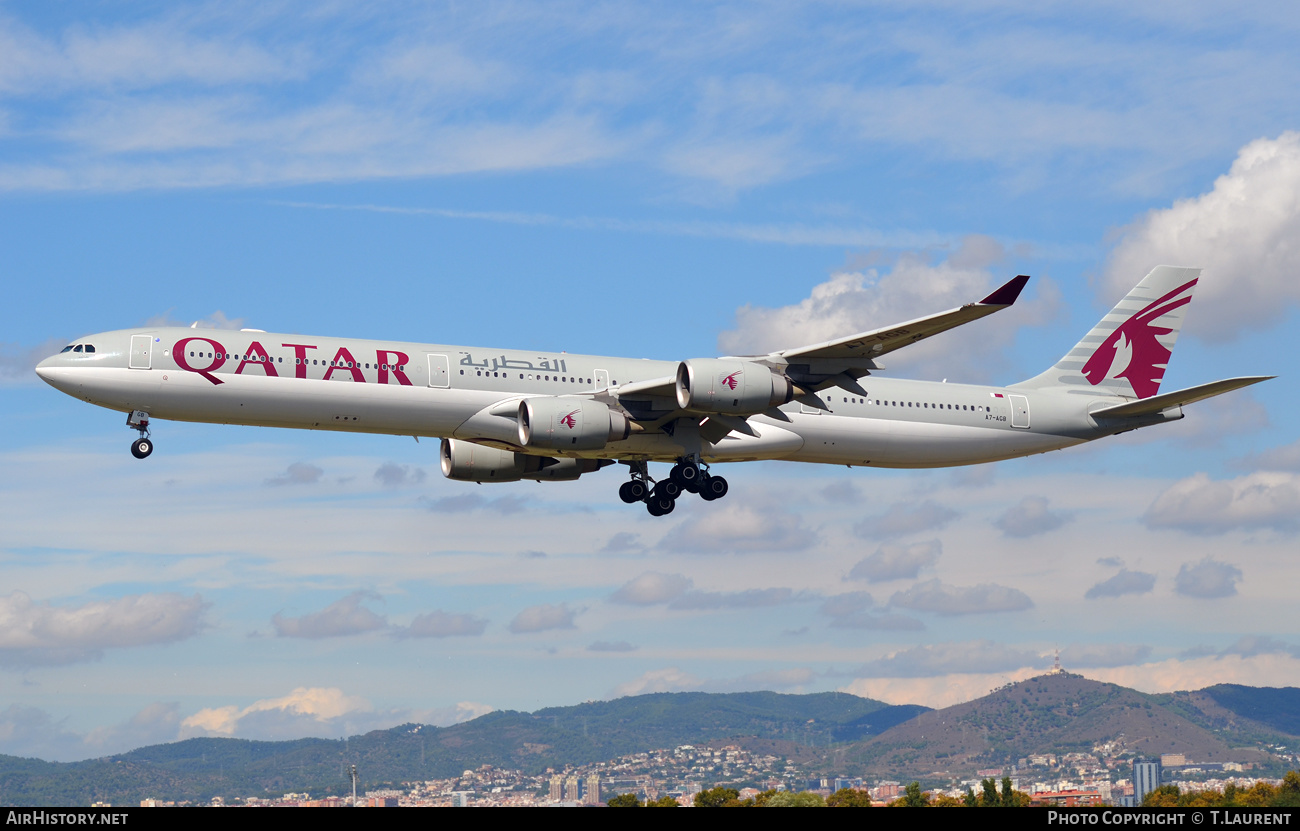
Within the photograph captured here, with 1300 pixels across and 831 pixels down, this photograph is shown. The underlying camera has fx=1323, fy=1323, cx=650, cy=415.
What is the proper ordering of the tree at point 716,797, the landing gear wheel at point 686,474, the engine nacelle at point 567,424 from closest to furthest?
1. the engine nacelle at point 567,424
2. the landing gear wheel at point 686,474
3. the tree at point 716,797

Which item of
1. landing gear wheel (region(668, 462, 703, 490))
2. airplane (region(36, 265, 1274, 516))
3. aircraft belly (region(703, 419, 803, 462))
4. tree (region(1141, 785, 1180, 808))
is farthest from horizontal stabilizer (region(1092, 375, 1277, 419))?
tree (region(1141, 785, 1180, 808))

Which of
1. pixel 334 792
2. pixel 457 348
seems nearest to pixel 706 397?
pixel 457 348

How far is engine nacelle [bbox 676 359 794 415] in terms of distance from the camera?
135 ft

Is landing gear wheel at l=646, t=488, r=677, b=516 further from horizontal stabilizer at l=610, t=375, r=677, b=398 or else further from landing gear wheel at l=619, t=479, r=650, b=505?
horizontal stabilizer at l=610, t=375, r=677, b=398

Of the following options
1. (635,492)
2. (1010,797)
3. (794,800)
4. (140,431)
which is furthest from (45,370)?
(1010,797)

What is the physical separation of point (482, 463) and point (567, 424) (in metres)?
8.50

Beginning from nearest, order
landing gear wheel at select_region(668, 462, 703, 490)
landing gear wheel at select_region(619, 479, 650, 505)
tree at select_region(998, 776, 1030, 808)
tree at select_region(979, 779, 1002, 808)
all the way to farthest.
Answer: landing gear wheel at select_region(668, 462, 703, 490), landing gear wheel at select_region(619, 479, 650, 505), tree at select_region(998, 776, 1030, 808), tree at select_region(979, 779, 1002, 808)

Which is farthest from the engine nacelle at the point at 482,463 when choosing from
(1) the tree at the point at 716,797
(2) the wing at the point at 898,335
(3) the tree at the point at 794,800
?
(1) the tree at the point at 716,797

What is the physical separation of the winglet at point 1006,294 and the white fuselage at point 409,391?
9469 millimetres

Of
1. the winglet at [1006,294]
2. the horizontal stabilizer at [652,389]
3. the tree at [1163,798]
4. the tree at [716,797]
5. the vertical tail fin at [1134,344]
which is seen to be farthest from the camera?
the tree at [1163,798]

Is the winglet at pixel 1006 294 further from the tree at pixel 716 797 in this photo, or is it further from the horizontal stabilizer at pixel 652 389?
the tree at pixel 716 797

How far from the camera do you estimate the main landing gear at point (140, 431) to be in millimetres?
41188

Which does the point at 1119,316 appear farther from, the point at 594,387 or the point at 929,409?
the point at 594,387
